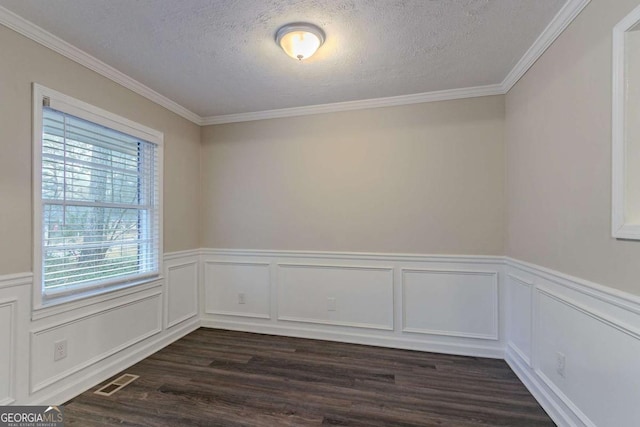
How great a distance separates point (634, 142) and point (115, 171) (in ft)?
11.3

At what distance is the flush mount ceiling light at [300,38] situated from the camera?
75.4 inches

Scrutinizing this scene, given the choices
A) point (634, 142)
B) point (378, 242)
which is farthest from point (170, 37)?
point (634, 142)

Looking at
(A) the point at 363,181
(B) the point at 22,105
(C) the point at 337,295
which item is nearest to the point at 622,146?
(A) the point at 363,181

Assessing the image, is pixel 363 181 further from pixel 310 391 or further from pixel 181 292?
pixel 181 292

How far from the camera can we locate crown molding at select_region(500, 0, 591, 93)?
5.60ft

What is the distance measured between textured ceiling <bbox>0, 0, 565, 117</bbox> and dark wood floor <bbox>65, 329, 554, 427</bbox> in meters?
2.52

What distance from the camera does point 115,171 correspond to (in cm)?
261

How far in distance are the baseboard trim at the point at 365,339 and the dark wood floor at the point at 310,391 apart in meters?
0.08

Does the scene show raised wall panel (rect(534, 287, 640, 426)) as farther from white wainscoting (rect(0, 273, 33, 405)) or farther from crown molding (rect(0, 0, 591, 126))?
white wainscoting (rect(0, 273, 33, 405))

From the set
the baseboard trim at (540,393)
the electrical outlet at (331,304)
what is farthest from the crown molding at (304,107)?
the baseboard trim at (540,393)

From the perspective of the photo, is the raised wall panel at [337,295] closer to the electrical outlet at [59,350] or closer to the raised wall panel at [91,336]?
the raised wall panel at [91,336]

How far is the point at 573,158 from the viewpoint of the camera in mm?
1766

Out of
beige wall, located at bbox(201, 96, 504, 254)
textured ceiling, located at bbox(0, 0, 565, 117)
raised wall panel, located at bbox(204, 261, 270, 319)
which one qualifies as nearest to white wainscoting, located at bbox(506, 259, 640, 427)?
beige wall, located at bbox(201, 96, 504, 254)

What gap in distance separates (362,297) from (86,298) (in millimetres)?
2395
